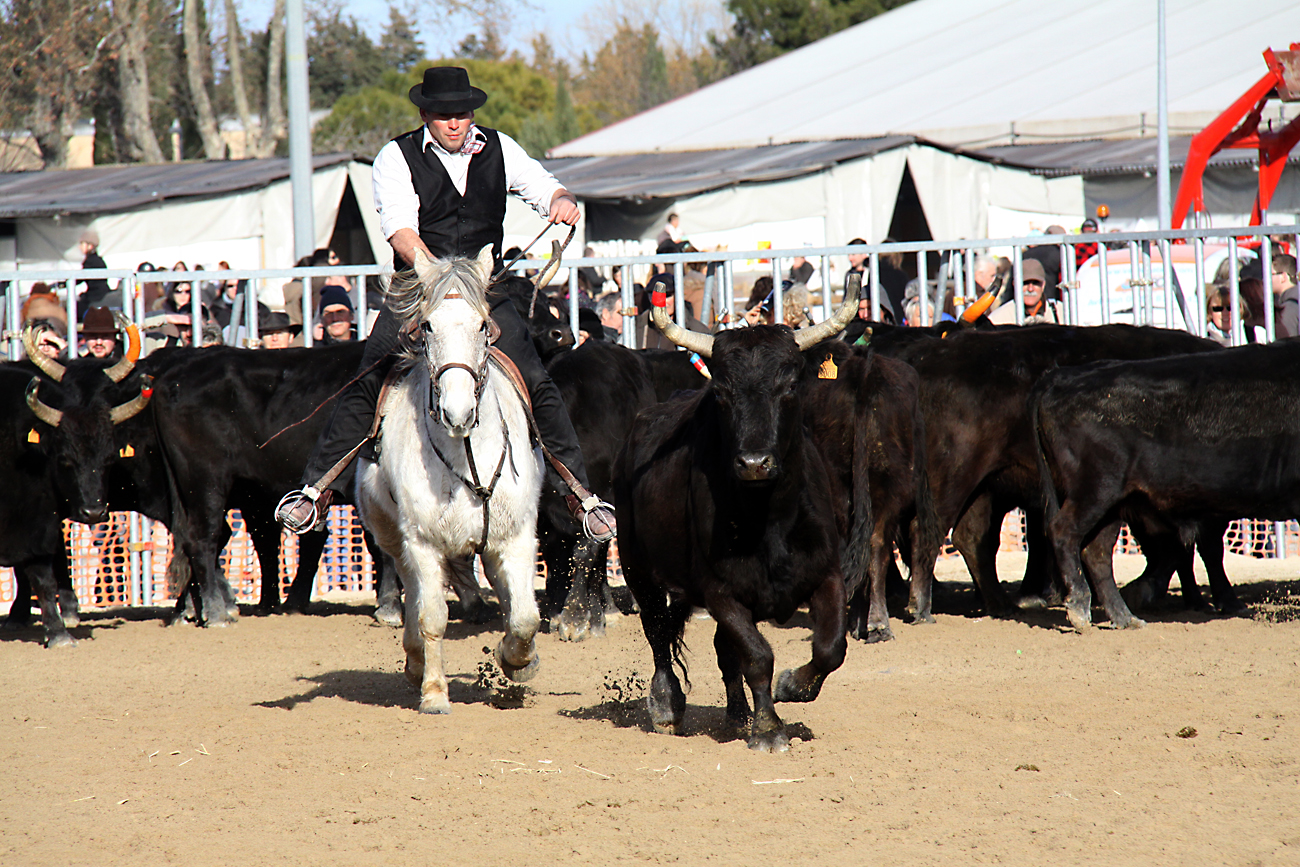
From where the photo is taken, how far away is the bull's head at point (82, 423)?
30.1ft

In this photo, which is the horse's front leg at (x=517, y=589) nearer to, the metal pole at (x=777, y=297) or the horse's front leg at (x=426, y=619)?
the horse's front leg at (x=426, y=619)

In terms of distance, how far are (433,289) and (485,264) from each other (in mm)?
328

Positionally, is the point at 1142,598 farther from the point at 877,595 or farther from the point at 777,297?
the point at 777,297

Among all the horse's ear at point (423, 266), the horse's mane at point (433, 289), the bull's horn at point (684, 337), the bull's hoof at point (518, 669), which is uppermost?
the horse's ear at point (423, 266)

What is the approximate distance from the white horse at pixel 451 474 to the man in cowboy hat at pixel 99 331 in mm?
4788

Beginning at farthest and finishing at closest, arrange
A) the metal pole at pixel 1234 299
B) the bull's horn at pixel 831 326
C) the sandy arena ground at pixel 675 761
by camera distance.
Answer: the metal pole at pixel 1234 299
the bull's horn at pixel 831 326
the sandy arena ground at pixel 675 761

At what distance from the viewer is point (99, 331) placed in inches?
417

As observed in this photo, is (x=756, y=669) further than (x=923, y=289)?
Result: No

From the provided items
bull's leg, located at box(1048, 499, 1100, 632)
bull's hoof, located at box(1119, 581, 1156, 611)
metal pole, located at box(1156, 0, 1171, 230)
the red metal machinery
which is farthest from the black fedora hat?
metal pole, located at box(1156, 0, 1171, 230)

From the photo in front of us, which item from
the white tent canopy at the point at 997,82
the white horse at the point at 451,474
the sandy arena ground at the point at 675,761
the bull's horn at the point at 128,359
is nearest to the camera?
the sandy arena ground at the point at 675,761

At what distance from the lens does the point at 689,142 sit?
32062mm

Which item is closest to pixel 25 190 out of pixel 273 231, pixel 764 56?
pixel 273 231

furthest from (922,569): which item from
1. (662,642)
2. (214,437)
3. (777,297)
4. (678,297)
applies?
(214,437)

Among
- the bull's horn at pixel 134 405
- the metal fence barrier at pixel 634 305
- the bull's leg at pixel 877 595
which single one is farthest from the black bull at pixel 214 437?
the bull's leg at pixel 877 595
